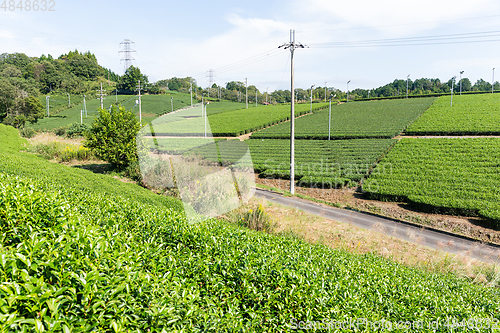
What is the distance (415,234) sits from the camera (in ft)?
42.8

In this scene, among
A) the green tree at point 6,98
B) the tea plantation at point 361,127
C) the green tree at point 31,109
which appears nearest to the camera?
the tea plantation at point 361,127

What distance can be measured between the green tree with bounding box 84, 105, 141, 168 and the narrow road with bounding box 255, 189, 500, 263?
1055 cm

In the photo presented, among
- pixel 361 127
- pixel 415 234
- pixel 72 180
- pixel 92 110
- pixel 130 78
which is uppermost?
pixel 130 78

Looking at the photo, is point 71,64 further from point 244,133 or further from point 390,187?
point 390,187

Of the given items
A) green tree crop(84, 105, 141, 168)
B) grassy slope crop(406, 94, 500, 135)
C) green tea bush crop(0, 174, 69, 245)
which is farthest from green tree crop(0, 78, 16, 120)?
grassy slope crop(406, 94, 500, 135)

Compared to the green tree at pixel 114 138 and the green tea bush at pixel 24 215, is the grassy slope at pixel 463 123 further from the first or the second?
the green tea bush at pixel 24 215

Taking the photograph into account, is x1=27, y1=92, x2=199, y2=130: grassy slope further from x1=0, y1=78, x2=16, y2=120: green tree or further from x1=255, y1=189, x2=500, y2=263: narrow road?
x1=255, y1=189, x2=500, y2=263: narrow road

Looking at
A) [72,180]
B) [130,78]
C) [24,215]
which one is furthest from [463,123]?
[130,78]

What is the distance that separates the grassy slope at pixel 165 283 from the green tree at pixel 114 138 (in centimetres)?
1263

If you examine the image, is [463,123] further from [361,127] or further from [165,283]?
[165,283]

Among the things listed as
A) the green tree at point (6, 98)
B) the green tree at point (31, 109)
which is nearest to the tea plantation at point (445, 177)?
the green tree at point (31, 109)

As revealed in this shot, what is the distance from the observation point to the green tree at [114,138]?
16.6m

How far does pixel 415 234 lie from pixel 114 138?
18.0 m

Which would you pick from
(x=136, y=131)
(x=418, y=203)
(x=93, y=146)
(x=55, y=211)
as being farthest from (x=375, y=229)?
(x=93, y=146)
